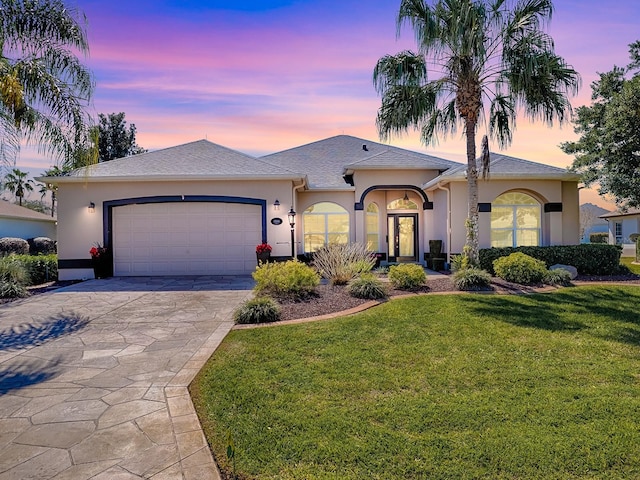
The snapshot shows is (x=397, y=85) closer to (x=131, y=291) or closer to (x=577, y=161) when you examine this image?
(x=131, y=291)

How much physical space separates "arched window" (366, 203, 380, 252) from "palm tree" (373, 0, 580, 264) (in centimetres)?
578

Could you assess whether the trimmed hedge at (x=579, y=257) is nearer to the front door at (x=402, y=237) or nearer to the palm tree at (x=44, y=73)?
the front door at (x=402, y=237)

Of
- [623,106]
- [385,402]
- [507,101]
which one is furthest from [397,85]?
[623,106]

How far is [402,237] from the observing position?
17719 mm

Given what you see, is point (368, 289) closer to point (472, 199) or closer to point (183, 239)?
point (472, 199)

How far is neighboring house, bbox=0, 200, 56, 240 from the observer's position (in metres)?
23.8

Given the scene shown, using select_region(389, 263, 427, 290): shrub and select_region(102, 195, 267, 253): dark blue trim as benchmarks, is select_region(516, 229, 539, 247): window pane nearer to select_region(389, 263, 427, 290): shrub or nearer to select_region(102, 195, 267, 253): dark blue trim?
select_region(389, 263, 427, 290): shrub

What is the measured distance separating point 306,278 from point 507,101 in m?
8.13

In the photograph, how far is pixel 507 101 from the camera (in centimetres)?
1146

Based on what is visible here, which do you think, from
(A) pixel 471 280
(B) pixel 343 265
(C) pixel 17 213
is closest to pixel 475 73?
(A) pixel 471 280

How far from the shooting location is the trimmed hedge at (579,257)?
481 inches

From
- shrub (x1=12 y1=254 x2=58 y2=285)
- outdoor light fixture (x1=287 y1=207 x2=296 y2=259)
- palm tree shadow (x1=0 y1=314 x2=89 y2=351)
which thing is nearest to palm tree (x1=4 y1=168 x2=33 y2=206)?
shrub (x1=12 y1=254 x2=58 y2=285)

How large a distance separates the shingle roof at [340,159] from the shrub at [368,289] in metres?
7.74

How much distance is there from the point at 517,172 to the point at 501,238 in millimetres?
2469
